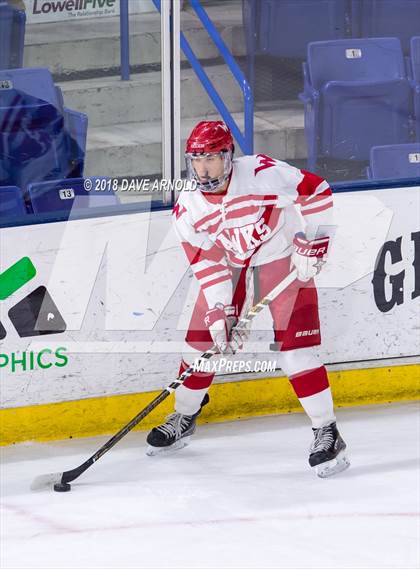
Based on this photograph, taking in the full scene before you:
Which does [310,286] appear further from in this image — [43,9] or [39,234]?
[43,9]

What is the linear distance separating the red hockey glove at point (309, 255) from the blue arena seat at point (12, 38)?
104cm

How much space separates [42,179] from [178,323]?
2.10ft

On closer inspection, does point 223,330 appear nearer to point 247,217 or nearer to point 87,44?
point 247,217

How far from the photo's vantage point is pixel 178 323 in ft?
13.4

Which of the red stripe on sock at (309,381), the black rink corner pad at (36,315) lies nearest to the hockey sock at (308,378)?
the red stripe on sock at (309,381)

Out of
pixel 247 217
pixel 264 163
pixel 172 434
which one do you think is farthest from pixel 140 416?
pixel 264 163

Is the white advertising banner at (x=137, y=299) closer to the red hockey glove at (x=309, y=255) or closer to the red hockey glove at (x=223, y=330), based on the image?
the red hockey glove at (x=223, y=330)

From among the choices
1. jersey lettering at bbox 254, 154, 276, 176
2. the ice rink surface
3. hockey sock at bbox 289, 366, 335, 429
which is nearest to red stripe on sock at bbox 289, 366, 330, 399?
hockey sock at bbox 289, 366, 335, 429

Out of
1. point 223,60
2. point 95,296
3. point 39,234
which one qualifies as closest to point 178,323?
point 95,296

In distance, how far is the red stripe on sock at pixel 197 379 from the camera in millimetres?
3904

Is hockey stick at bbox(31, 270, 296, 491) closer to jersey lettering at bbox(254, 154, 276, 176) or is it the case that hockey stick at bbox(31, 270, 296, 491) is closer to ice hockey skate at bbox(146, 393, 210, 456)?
ice hockey skate at bbox(146, 393, 210, 456)

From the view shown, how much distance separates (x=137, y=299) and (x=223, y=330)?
39 centimetres

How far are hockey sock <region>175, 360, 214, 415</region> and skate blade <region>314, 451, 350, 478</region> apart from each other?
0.43 meters

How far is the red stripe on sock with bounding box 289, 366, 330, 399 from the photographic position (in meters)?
3.77
